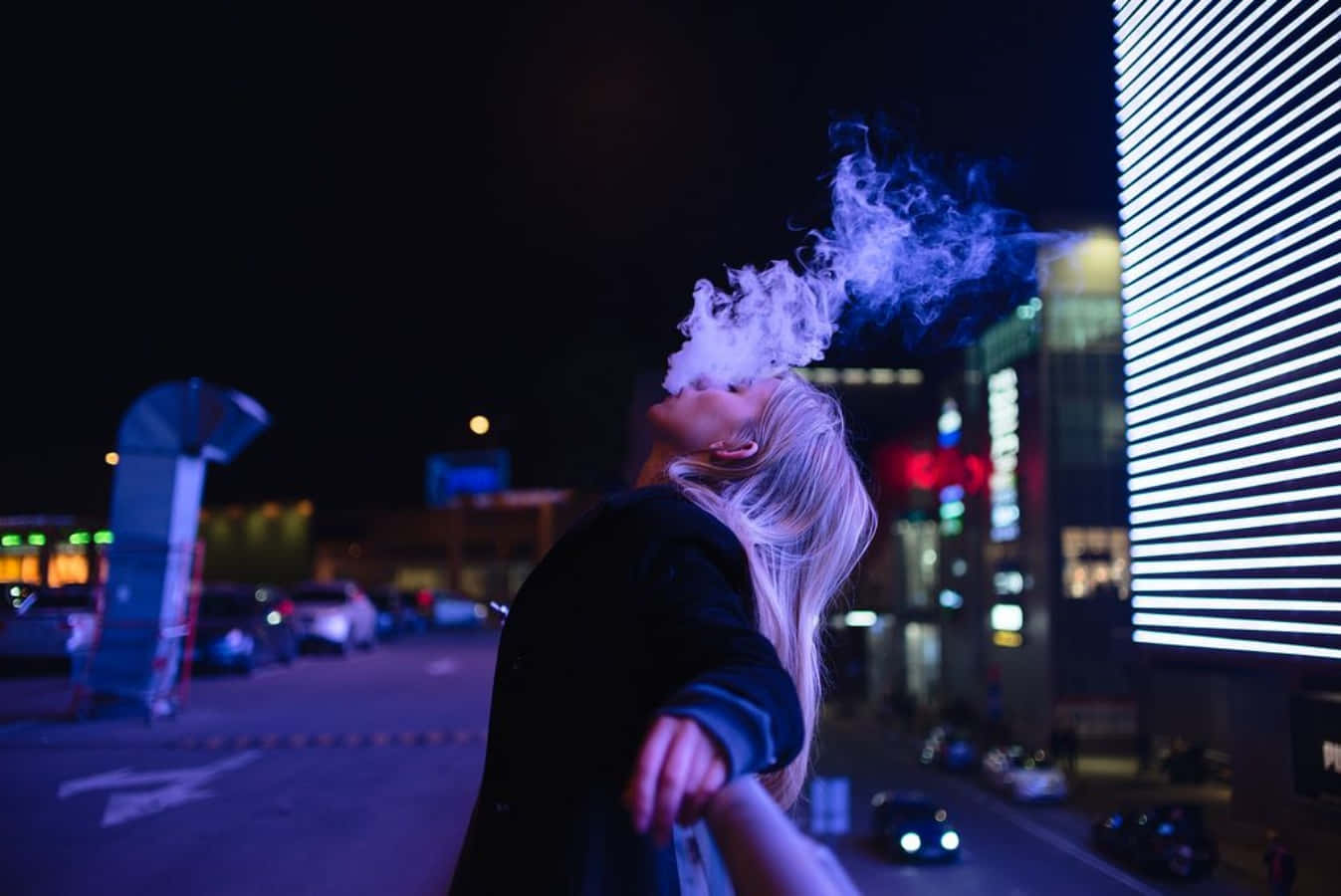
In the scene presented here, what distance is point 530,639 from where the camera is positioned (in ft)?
5.28

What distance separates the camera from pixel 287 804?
24.1 ft

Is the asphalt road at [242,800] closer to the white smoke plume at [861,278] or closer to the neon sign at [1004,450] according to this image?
the white smoke plume at [861,278]

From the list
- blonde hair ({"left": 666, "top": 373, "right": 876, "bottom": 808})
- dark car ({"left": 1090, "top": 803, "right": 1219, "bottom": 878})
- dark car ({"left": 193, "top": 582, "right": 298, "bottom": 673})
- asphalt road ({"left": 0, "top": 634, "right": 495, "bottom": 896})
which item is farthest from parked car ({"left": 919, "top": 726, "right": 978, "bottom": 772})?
blonde hair ({"left": 666, "top": 373, "right": 876, "bottom": 808})

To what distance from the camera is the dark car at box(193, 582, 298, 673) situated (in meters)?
17.5

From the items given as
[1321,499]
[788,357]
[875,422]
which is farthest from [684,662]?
[875,422]

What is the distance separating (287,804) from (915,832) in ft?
35.0

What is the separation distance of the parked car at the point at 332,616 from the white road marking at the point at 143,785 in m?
15.4

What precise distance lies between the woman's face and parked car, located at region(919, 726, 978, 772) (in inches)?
947

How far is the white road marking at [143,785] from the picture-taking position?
6.91m

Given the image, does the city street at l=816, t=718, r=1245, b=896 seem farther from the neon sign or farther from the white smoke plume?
the white smoke plume

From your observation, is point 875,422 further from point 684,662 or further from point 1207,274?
point 684,662

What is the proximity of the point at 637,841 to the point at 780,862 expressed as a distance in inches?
24.5

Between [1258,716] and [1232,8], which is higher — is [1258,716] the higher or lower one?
the lower one

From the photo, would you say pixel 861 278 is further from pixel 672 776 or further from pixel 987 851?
pixel 987 851
